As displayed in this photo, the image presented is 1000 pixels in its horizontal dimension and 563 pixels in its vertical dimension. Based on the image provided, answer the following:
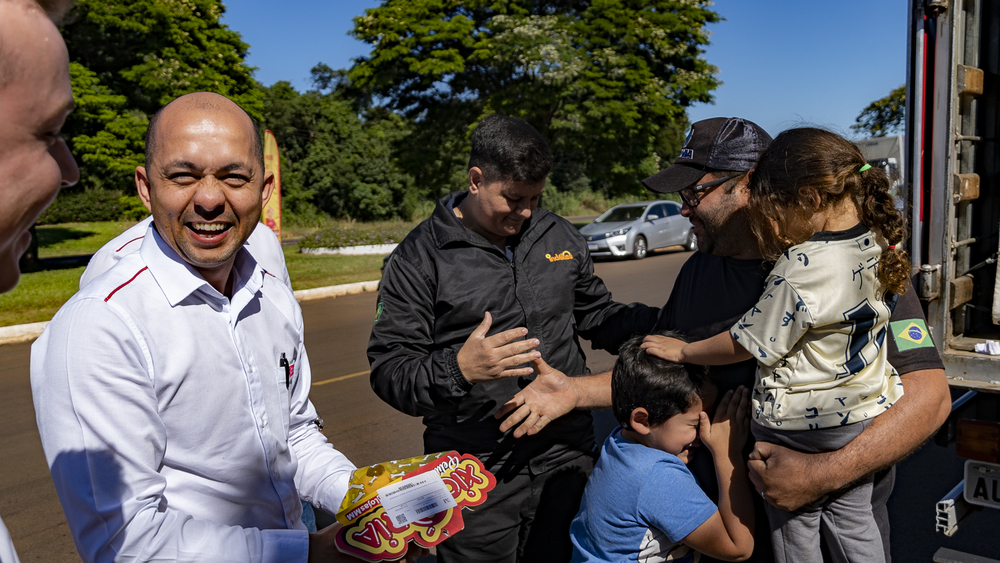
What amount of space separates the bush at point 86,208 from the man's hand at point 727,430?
3696 centimetres

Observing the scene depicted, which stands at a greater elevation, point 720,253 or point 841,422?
point 720,253

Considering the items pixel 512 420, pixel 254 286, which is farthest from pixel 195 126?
pixel 512 420

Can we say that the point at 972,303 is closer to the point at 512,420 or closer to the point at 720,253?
the point at 720,253

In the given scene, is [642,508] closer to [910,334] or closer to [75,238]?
[910,334]

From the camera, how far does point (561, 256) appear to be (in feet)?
9.20

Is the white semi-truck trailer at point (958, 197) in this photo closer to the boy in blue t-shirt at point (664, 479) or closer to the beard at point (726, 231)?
the beard at point (726, 231)

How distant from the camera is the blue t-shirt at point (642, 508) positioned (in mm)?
2045

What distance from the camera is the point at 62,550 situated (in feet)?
12.8

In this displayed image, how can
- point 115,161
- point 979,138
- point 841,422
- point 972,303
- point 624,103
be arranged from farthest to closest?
point 115,161
point 624,103
point 972,303
point 979,138
point 841,422

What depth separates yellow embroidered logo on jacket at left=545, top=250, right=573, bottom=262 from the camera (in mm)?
2771

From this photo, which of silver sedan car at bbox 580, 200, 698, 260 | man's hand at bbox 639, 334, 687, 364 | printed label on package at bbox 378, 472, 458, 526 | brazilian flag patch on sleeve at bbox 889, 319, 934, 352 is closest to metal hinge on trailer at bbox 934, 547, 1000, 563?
brazilian flag patch on sleeve at bbox 889, 319, 934, 352

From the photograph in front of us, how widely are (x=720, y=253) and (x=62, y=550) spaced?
411cm

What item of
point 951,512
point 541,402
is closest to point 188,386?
point 541,402

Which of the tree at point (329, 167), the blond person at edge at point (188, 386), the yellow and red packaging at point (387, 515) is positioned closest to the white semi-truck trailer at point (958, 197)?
the yellow and red packaging at point (387, 515)
